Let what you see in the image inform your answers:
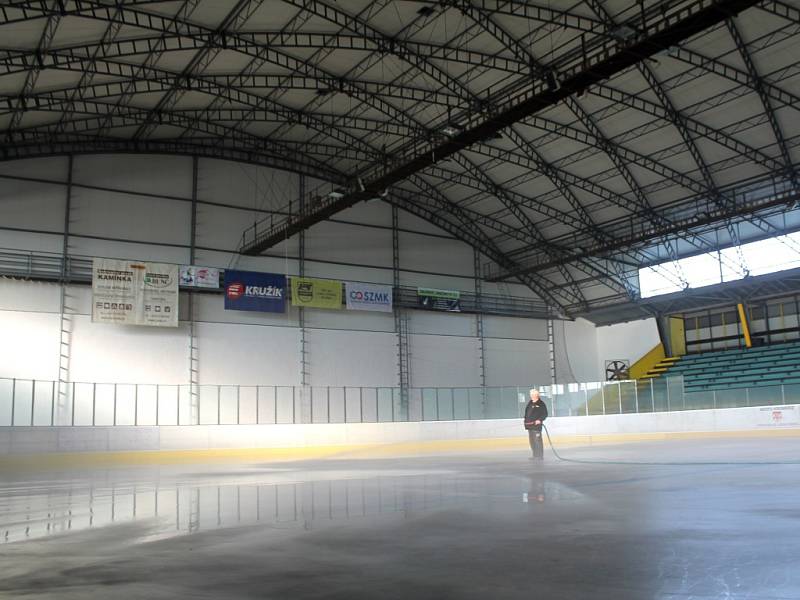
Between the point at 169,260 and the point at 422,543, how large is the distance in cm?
3929

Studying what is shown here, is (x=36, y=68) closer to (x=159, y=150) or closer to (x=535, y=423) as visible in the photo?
(x=159, y=150)

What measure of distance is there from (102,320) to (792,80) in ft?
113

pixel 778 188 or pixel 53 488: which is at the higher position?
pixel 778 188

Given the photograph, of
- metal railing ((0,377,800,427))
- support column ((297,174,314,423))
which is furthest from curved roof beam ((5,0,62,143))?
support column ((297,174,314,423))

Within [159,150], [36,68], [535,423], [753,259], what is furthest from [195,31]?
[753,259]

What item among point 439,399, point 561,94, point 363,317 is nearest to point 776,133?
point 561,94

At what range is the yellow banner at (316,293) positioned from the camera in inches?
1811

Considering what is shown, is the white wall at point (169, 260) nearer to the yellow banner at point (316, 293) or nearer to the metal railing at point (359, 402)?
the yellow banner at point (316, 293)

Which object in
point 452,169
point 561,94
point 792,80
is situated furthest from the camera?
point 452,169

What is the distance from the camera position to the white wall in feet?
130

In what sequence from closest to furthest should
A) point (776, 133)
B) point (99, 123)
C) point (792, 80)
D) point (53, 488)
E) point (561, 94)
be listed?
point (53, 488), point (561, 94), point (792, 80), point (776, 133), point (99, 123)

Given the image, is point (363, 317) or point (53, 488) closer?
point (53, 488)

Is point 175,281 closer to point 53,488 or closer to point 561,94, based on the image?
point 561,94

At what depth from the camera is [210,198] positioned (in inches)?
1795
